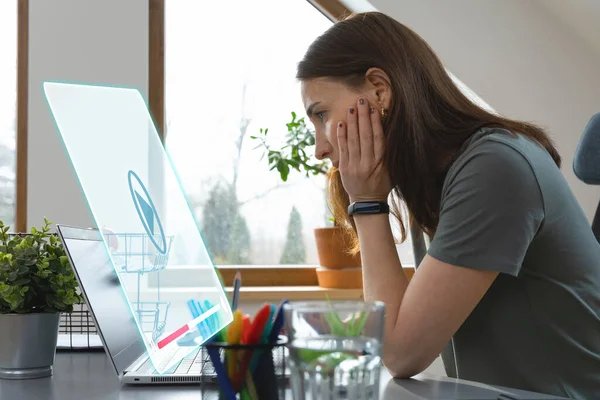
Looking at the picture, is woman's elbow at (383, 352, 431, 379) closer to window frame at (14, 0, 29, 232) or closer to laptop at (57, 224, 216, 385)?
laptop at (57, 224, 216, 385)

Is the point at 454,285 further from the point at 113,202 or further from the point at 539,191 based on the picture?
the point at 113,202

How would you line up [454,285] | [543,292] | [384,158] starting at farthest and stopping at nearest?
1. [384,158]
2. [543,292]
3. [454,285]

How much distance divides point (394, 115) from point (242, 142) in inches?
66.6

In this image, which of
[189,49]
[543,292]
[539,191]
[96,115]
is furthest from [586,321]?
[189,49]

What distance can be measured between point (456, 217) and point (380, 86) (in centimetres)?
30

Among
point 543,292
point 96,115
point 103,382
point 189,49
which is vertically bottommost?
point 103,382

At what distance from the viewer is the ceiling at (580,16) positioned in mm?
2505

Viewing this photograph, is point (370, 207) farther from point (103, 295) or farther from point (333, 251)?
point (333, 251)

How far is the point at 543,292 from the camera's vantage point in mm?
1108

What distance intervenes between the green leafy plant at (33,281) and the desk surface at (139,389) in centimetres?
10

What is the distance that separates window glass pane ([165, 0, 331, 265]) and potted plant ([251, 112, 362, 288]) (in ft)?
0.47

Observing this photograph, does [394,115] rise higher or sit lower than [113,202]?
higher

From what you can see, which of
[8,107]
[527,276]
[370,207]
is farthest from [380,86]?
[8,107]

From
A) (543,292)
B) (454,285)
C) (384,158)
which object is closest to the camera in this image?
(454,285)
